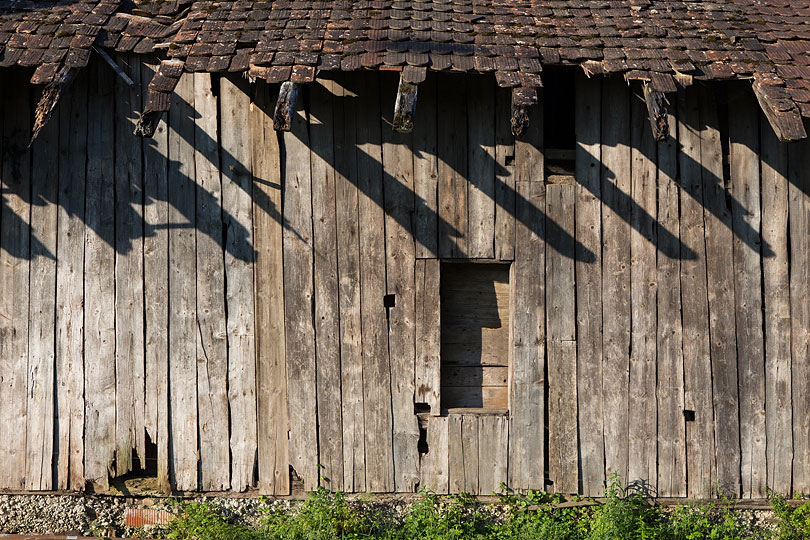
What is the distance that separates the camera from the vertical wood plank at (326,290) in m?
5.90

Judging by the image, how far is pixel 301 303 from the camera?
232 inches

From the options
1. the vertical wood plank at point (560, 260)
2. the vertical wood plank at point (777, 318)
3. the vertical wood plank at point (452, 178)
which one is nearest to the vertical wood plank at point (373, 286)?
the vertical wood plank at point (452, 178)

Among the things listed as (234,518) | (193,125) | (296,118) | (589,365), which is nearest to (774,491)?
(589,365)

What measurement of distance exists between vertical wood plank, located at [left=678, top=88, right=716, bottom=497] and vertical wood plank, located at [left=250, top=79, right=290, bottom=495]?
3.35m

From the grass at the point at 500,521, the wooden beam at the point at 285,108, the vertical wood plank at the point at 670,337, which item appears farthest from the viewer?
the vertical wood plank at the point at 670,337

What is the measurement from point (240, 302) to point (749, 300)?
4.23 m

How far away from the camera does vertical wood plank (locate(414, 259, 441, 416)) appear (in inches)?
231

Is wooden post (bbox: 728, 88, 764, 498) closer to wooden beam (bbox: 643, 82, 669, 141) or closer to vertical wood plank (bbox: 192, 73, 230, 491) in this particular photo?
wooden beam (bbox: 643, 82, 669, 141)

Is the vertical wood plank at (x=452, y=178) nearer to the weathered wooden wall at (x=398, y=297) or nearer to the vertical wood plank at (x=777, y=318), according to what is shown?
the weathered wooden wall at (x=398, y=297)

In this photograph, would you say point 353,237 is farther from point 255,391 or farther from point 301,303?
point 255,391

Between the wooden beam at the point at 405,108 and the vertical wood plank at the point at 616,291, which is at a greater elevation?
the wooden beam at the point at 405,108

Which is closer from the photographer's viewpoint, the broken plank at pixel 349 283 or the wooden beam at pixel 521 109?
the wooden beam at pixel 521 109

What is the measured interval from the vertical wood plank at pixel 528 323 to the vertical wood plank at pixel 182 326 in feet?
8.79

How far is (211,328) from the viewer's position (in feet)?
19.4
